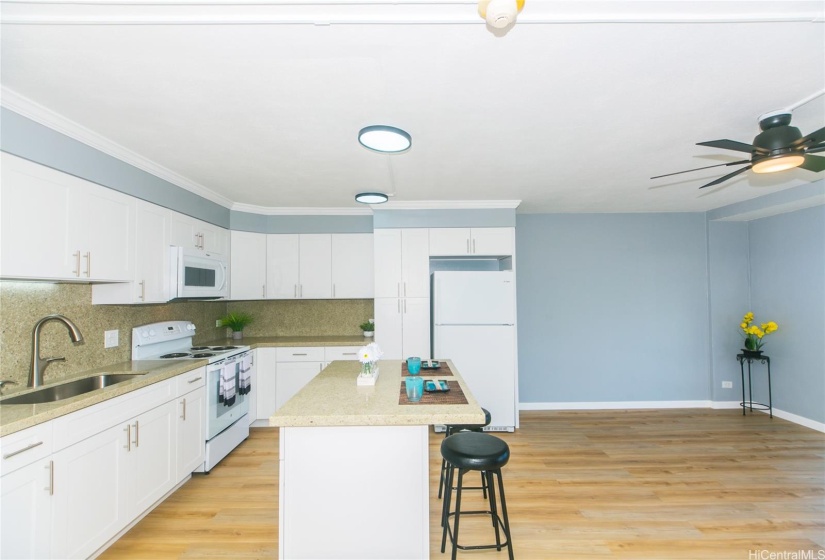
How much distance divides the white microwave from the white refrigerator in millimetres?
2137

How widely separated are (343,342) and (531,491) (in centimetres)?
230

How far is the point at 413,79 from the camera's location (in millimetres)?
1760

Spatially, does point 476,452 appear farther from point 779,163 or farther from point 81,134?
point 81,134

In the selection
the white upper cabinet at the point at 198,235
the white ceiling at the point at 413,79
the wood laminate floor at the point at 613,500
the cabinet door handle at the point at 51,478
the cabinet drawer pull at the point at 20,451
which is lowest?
the wood laminate floor at the point at 613,500

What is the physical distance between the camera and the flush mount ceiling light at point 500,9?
0.96 m

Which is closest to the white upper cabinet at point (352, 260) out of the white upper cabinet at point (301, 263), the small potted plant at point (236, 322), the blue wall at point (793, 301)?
the white upper cabinet at point (301, 263)

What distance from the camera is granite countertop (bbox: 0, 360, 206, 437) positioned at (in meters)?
1.59

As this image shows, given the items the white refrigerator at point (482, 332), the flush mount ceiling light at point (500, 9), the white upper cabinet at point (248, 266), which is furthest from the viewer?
the white upper cabinet at point (248, 266)

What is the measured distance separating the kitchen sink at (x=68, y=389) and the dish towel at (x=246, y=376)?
3.77 ft

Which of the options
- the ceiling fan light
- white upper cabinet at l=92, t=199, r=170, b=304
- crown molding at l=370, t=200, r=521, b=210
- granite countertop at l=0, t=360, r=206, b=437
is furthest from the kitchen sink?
the ceiling fan light

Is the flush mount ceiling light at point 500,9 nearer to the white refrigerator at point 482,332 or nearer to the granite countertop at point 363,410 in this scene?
the granite countertop at point 363,410

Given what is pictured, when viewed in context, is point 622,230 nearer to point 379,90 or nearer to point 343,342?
point 343,342

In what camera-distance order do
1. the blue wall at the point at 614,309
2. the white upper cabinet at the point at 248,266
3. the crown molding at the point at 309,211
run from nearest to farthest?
the white upper cabinet at the point at 248,266, the crown molding at the point at 309,211, the blue wall at the point at 614,309

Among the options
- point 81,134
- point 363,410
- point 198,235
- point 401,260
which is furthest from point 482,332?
point 81,134
